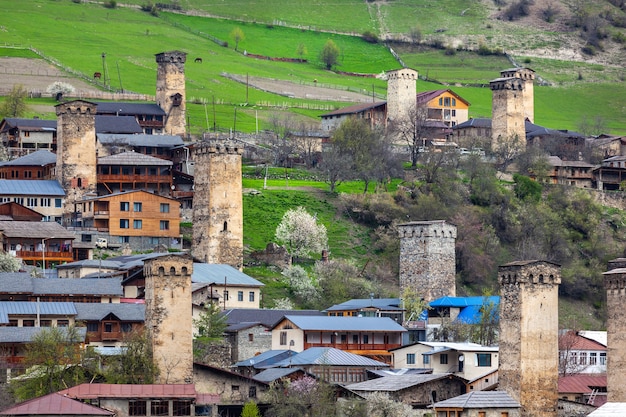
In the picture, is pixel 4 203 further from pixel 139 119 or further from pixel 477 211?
pixel 477 211

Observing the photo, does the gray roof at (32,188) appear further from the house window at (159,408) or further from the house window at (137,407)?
the house window at (137,407)

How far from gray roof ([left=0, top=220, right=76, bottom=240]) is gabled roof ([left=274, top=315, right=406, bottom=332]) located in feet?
61.0

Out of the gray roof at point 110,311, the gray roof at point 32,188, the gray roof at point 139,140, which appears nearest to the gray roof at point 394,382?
the gray roof at point 110,311

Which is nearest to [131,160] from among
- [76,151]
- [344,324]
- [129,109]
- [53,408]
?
[76,151]

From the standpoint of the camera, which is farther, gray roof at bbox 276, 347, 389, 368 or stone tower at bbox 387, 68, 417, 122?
stone tower at bbox 387, 68, 417, 122

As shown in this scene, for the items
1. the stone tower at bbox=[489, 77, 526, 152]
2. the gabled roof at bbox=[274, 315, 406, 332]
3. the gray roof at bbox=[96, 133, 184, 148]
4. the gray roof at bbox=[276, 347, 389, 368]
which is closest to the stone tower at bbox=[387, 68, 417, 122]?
the stone tower at bbox=[489, 77, 526, 152]

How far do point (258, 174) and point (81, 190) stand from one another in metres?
20.8

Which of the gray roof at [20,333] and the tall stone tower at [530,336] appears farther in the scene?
the gray roof at [20,333]

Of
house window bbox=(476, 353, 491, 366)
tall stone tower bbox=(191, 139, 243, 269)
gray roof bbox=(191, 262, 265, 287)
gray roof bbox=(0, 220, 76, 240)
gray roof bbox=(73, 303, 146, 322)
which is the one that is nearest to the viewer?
house window bbox=(476, 353, 491, 366)

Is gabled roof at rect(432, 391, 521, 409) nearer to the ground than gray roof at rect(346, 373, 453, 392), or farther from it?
nearer to the ground

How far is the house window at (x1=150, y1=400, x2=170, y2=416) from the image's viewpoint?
75938mm

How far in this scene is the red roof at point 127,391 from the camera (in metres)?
75.3

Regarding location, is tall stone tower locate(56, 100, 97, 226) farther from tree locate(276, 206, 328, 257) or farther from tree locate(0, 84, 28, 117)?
tree locate(0, 84, 28, 117)

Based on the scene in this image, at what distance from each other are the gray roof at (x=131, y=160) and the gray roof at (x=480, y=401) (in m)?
44.2
